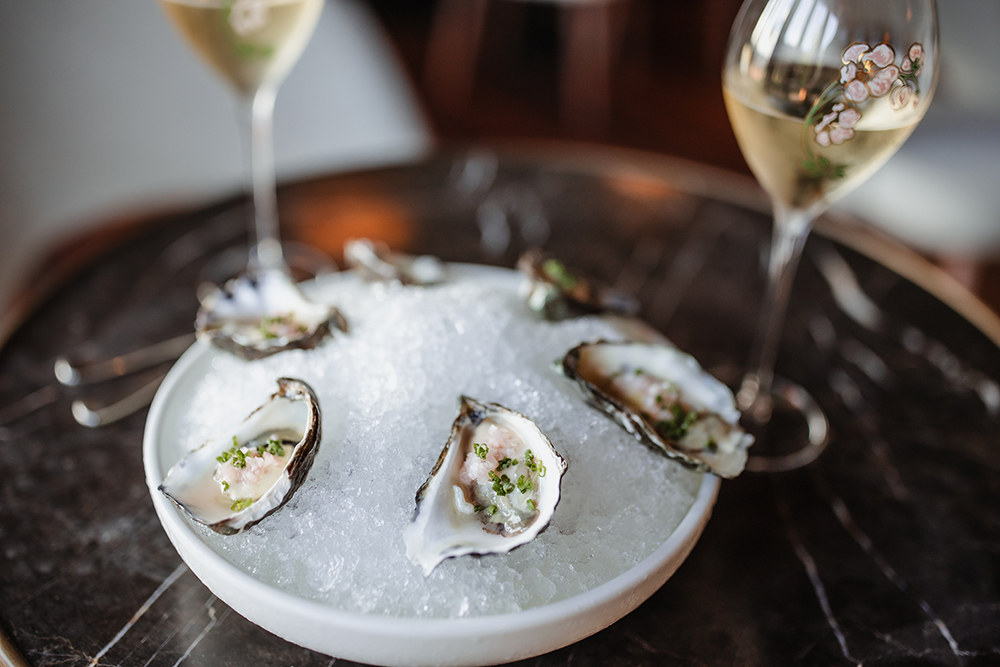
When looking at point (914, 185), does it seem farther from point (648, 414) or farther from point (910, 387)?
point (648, 414)

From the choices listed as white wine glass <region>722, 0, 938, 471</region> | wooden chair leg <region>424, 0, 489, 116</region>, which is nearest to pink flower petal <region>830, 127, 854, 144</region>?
white wine glass <region>722, 0, 938, 471</region>

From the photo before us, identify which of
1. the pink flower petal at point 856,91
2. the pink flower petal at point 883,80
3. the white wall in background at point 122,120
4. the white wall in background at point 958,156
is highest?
the pink flower petal at point 883,80

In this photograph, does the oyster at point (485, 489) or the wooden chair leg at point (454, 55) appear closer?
the oyster at point (485, 489)

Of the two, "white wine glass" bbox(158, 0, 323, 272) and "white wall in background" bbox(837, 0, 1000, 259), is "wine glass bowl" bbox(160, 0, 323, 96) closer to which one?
"white wine glass" bbox(158, 0, 323, 272)

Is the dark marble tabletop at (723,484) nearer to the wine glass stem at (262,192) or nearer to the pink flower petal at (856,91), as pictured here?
the wine glass stem at (262,192)

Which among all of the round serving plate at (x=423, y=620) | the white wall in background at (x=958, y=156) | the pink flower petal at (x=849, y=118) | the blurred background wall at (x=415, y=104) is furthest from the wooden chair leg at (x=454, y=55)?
the round serving plate at (x=423, y=620)

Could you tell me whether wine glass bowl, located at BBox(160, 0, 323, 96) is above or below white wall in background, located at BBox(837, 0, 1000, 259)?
above

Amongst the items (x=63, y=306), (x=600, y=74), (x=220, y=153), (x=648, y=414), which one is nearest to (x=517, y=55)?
(x=600, y=74)
